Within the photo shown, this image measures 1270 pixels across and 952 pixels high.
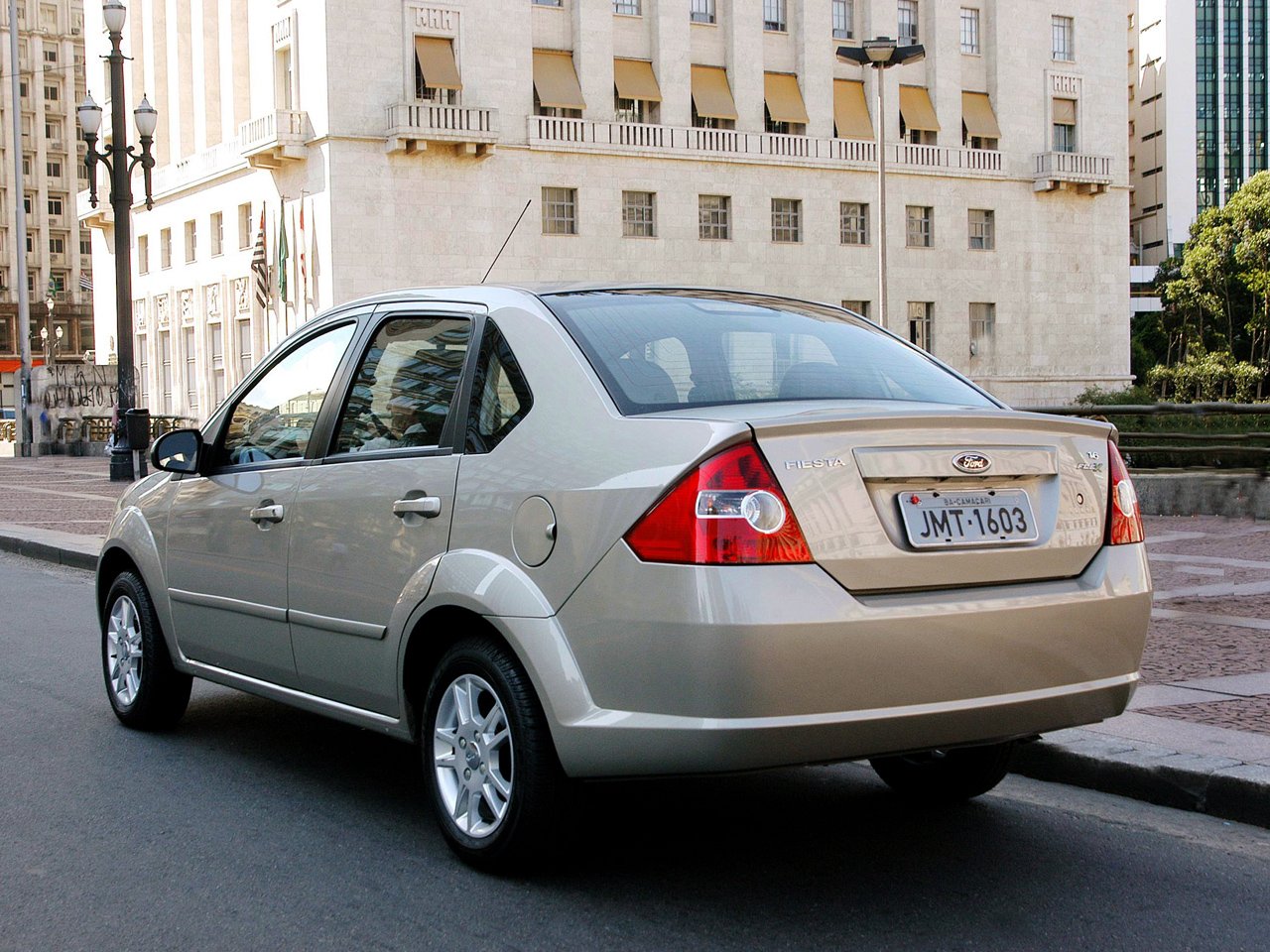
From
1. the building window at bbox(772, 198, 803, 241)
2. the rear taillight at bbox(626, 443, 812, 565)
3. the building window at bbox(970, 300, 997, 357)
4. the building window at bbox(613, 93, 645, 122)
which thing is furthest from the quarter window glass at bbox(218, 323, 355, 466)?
the building window at bbox(970, 300, 997, 357)

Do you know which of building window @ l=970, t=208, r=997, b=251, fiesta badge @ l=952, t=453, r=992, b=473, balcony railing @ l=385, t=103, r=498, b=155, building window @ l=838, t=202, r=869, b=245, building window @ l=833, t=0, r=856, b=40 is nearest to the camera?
fiesta badge @ l=952, t=453, r=992, b=473

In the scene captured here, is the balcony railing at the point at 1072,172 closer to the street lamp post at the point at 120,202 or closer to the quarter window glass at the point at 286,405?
the street lamp post at the point at 120,202

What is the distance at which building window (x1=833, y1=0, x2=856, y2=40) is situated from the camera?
5147cm

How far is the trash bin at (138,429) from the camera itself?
65.3 feet

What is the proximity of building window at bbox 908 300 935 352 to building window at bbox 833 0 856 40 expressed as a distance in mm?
9200

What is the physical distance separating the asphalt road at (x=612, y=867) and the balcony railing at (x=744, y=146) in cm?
4132

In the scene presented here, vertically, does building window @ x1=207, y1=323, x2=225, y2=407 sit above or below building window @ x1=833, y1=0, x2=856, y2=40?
below

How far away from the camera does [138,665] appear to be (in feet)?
21.0

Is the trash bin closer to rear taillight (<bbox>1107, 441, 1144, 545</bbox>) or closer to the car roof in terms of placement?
the car roof

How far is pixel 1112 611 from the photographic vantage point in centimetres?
420

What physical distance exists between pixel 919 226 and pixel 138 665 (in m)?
48.3

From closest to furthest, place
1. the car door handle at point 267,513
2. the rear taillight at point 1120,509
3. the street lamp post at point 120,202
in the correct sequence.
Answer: the rear taillight at point 1120,509 < the car door handle at point 267,513 < the street lamp post at point 120,202

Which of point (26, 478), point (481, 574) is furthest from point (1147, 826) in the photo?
point (26, 478)

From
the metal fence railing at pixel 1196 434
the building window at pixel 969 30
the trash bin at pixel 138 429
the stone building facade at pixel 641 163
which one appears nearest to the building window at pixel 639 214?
the stone building facade at pixel 641 163
